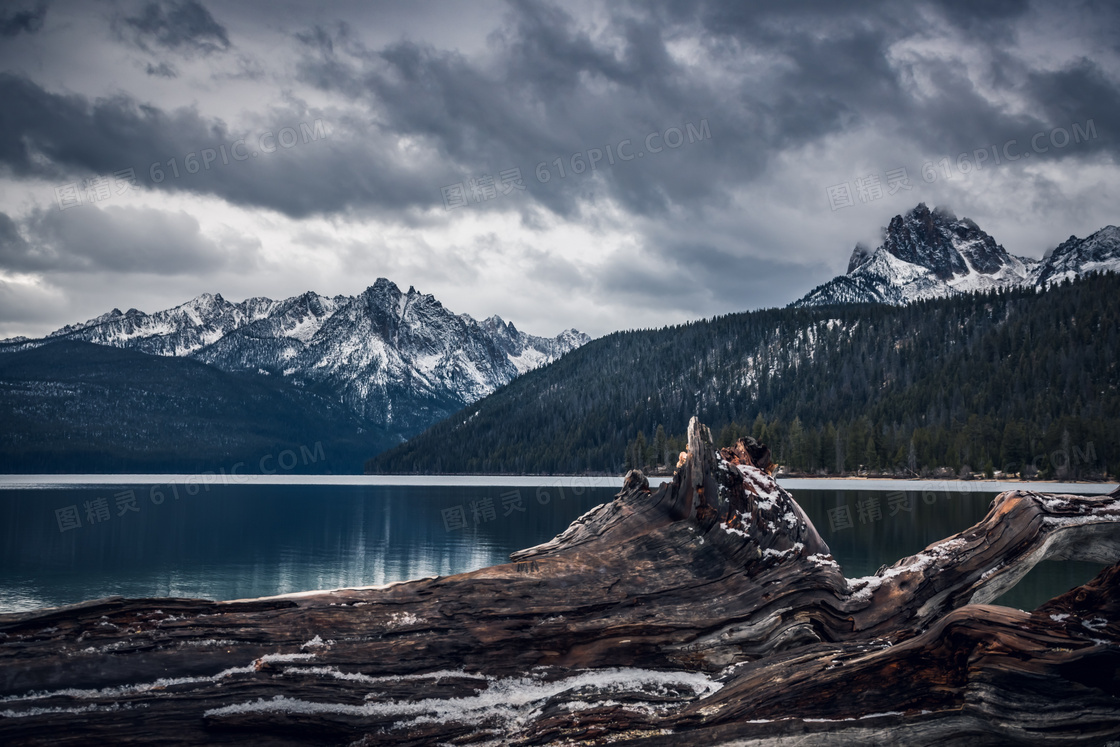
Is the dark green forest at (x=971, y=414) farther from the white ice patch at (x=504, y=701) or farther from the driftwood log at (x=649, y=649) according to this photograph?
the white ice patch at (x=504, y=701)

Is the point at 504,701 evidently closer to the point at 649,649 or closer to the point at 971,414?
the point at 649,649

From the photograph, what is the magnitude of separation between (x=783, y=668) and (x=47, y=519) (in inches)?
3007

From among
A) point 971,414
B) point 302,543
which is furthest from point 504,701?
point 971,414

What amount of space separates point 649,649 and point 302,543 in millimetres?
47608

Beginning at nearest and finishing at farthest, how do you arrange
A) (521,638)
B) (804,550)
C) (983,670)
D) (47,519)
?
1. (983,670)
2. (521,638)
3. (804,550)
4. (47,519)

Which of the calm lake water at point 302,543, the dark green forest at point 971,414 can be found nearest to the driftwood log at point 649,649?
the calm lake water at point 302,543

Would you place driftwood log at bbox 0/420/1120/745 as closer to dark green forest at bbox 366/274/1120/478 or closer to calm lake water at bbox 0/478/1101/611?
calm lake water at bbox 0/478/1101/611

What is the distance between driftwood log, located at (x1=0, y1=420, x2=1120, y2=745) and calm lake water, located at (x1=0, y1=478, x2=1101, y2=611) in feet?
60.1

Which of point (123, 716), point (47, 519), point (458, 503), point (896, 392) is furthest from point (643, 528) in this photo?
point (896, 392)

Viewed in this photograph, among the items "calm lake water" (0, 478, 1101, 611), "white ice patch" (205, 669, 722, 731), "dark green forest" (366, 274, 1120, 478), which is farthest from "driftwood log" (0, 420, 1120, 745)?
"dark green forest" (366, 274, 1120, 478)

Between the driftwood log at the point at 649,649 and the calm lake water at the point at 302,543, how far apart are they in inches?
721

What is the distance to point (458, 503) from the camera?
310 feet

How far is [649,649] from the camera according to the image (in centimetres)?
926

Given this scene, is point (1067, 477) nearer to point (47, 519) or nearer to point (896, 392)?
point (896, 392)
